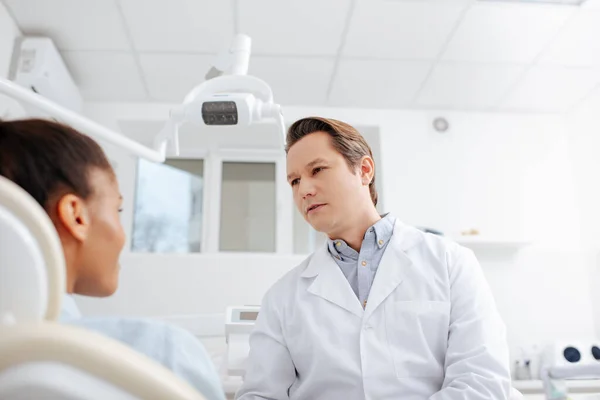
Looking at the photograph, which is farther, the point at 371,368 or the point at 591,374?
the point at 591,374

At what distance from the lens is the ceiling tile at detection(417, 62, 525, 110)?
279cm

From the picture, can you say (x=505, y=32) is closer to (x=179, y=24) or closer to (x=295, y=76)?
(x=295, y=76)

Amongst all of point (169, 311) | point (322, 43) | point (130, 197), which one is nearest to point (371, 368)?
point (169, 311)

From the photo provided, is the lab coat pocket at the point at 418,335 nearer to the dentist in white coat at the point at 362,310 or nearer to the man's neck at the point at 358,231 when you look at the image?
the dentist in white coat at the point at 362,310

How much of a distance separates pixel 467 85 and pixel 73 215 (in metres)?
2.89

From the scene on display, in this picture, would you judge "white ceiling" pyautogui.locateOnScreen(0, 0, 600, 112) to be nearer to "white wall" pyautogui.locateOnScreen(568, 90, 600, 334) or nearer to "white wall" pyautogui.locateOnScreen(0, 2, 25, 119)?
"white wall" pyautogui.locateOnScreen(0, 2, 25, 119)

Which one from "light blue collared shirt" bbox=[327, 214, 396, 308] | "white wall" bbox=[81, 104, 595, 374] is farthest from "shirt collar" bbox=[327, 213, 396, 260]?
"white wall" bbox=[81, 104, 595, 374]

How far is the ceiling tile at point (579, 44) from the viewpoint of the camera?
2.42m

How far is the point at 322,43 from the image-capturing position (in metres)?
2.54

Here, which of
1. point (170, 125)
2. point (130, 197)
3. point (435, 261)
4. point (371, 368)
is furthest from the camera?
point (130, 197)

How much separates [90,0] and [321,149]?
5.37 feet

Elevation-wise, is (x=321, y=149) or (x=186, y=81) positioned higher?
(x=186, y=81)

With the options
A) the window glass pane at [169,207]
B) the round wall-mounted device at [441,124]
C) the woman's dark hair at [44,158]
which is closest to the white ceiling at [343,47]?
the round wall-mounted device at [441,124]

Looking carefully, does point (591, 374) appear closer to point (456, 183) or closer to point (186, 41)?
point (456, 183)
